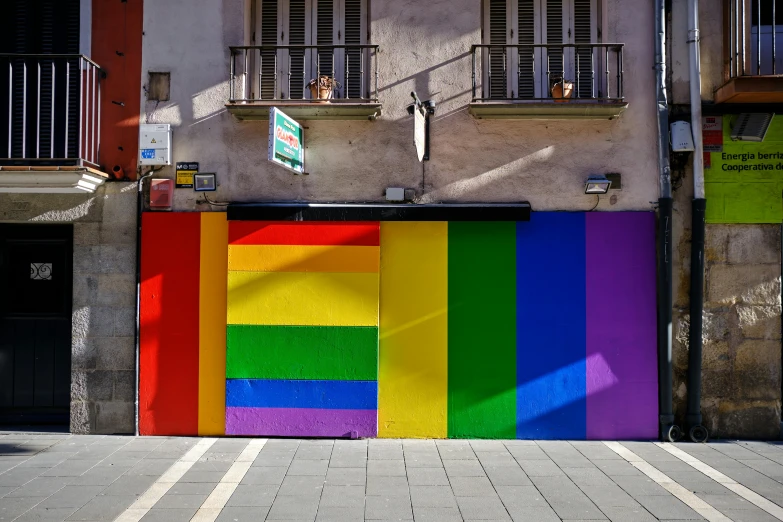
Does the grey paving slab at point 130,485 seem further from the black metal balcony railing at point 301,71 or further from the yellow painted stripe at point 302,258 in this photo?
the black metal balcony railing at point 301,71

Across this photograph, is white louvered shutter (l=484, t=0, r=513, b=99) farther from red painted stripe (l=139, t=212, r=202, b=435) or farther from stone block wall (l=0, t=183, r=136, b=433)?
stone block wall (l=0, t=183, r=136, b=433)

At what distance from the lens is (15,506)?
17.4 feet

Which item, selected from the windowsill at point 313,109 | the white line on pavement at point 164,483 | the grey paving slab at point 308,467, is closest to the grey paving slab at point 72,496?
the white line on pavement at point 164,483

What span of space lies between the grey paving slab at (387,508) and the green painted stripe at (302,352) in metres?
2.08

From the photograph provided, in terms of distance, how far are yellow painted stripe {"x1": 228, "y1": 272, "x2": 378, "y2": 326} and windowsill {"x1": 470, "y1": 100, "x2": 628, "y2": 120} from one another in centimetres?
245

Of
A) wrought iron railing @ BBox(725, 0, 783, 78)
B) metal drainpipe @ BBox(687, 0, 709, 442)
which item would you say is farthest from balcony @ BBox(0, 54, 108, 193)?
wrought iron railing @ BBox(725, 0, 783, 78)

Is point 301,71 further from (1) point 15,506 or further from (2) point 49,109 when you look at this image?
(1) point 15,506

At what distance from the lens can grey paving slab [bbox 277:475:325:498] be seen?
5.71 metres

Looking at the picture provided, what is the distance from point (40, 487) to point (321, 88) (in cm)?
524

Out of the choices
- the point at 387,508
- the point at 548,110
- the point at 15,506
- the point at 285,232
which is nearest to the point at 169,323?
the point at 285,232

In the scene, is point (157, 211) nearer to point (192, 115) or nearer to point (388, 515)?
point (192, 115)

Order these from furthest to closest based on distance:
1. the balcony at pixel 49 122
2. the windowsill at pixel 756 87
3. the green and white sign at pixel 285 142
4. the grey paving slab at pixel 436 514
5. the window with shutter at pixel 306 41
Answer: the window with shutter at pixel 306 41
the balcony at pixel 49 122
the windowsill at pixel 756 87
the green and white sign at pixel 285 142
the grey paving slab at pixel 436 514

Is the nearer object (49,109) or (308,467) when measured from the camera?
(308,467)

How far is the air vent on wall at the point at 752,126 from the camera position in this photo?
7.52 meters
